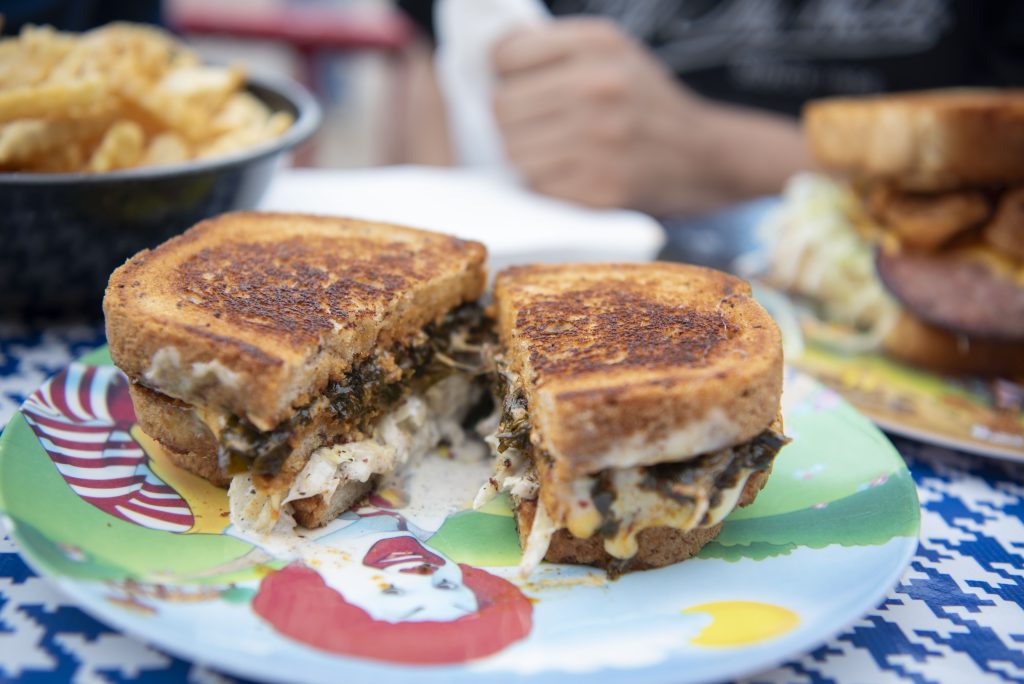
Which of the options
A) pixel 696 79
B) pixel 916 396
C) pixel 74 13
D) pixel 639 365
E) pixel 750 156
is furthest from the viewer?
pixel 696 79

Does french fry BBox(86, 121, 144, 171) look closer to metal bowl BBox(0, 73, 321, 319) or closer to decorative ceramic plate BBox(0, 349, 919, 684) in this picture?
metal bowl BBox(0, 73, 321, 319)

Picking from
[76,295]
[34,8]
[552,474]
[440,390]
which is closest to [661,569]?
[552,474]

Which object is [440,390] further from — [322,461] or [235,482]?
[235,482]

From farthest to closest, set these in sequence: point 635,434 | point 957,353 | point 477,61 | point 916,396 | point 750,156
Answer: point 750,156
point 477,61
point 957,353
point 916,396
point 635,434

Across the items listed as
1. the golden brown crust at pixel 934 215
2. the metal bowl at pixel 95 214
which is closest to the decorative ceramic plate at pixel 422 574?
the metal bowl at pixel 95 214

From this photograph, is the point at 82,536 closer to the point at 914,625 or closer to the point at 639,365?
the point at 639,365

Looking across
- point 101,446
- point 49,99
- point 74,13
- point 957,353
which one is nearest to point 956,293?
point 957,353

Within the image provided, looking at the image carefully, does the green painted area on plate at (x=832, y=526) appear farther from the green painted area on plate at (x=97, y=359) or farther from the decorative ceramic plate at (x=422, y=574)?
the green painted area on plate at (x=97, y=359)
